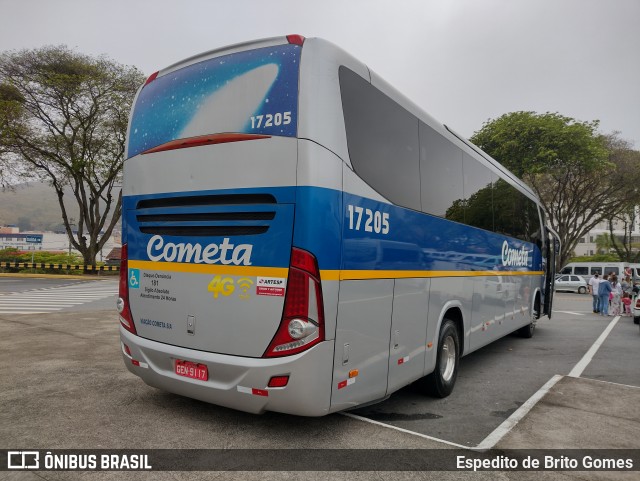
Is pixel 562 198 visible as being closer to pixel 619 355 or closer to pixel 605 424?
pixel 619 355

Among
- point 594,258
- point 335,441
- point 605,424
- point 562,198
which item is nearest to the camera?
point 335,441

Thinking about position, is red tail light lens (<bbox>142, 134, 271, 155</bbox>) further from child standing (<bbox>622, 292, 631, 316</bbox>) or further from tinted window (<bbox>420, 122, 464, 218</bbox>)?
child standing (<bbox>622, 292, 631, 316</bbox>)

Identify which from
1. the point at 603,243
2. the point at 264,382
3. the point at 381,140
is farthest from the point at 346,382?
the point at 603,243

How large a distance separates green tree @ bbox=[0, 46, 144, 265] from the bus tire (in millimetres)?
28174

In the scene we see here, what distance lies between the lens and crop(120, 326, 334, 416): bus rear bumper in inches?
142

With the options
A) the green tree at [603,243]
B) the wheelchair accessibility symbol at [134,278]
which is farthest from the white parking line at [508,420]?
the green tree at [603,243]

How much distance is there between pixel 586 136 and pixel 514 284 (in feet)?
79.6

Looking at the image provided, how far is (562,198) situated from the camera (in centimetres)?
3453

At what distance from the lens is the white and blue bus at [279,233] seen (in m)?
3.66

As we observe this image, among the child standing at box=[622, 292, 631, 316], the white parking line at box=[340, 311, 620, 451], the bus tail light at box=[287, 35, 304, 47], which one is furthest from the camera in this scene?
the child standing at box=[622, 292, 631, 316]

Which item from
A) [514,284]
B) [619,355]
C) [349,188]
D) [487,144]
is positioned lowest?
[619,355]

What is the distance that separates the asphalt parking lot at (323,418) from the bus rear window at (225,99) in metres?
2.75

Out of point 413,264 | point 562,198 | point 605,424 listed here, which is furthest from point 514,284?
point 562,198

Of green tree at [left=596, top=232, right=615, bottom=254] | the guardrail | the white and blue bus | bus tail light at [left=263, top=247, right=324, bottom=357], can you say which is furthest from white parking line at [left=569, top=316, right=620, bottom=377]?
green tree at [left=596, top=232, right=615, bottom=254]
